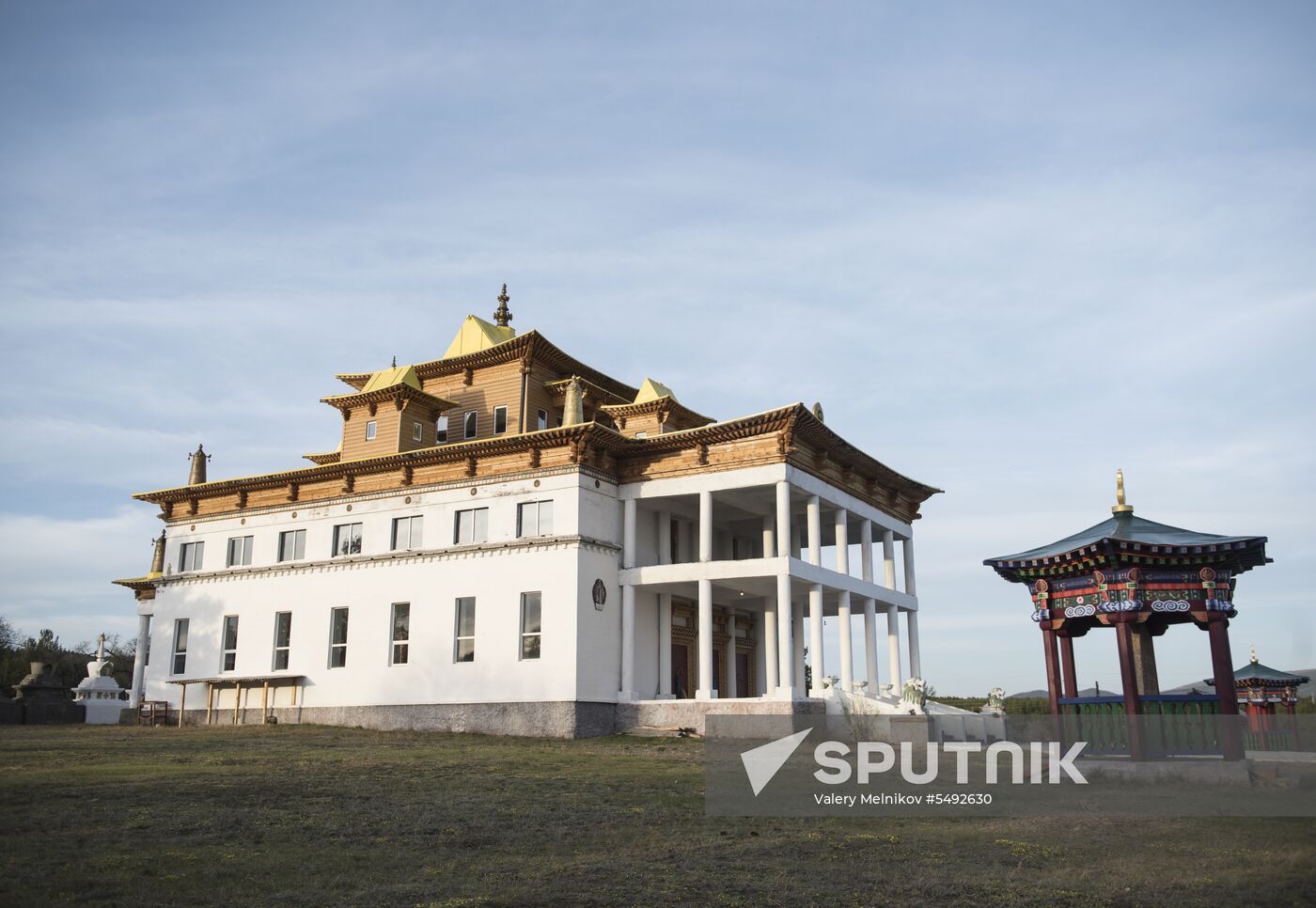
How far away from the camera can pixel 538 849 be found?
A: 441 inches

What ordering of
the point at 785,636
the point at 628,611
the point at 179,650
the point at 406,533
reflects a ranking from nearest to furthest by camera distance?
the point at 785,636 → the point at 628,611 → the point at 406,533 → the point at 179,650

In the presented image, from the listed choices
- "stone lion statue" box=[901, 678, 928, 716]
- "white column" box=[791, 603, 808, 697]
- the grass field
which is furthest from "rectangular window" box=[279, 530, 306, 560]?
"stone lion statue" box=[901, 678, 928, 716]

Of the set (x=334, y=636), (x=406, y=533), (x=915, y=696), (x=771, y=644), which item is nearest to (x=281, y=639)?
(x=334, y=636)

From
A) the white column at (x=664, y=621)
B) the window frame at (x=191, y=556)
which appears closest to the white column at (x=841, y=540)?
the white column at (x=664, y=621)

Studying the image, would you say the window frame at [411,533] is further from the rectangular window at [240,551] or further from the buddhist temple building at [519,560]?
the rectangular window at [240,551]

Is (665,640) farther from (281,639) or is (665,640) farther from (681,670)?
(281,639)

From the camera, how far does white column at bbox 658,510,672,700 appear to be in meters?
32.8

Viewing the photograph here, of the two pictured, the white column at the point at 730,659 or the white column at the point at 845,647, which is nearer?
the white column at the point at 845,647

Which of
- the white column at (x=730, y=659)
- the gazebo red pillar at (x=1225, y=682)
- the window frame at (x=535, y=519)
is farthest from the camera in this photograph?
the white column at (x=730, y=659)

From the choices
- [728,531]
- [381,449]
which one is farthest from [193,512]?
[728,531]

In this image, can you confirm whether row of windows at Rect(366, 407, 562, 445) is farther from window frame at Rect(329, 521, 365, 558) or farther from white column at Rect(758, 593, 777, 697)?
white column at Rect(758, 593, 777, 697)

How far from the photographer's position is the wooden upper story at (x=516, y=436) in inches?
1208

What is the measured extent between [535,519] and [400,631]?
6.02m

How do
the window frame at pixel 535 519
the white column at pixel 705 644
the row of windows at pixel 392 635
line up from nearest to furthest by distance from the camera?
1. the white column at pixel 705 644
2. the row of windows at pixel 392 635
3. the window frame at pixel 535 519
